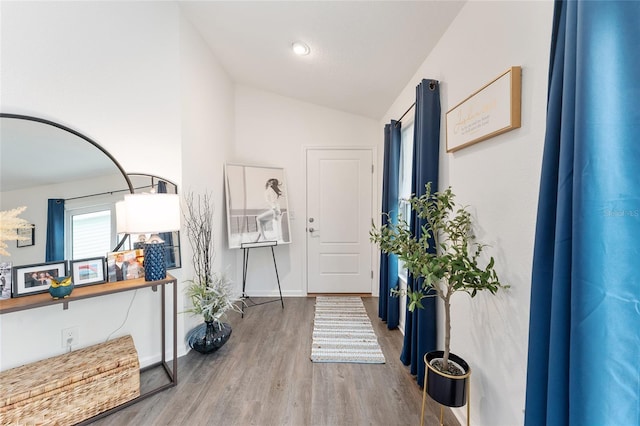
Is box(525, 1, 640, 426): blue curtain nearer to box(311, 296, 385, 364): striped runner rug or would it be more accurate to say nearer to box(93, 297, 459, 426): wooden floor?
box(93, 297, 459, 426): wooden floor

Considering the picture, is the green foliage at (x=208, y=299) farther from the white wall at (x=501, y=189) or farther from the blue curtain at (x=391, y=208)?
the white wall at (x=501, y=189)

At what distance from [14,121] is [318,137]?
9.11ft

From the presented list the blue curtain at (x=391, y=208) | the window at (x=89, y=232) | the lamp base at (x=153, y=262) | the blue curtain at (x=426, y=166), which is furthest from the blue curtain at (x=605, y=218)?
the window at (x=89, y=232)

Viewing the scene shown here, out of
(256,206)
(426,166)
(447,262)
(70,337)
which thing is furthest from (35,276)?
(426,166)

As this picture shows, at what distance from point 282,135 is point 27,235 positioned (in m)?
2.68

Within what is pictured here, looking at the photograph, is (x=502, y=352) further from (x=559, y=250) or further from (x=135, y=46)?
Answer: (x=135, y=46)

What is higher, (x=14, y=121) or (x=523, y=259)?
(x=14, y=121)

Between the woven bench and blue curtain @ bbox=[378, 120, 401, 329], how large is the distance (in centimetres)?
219

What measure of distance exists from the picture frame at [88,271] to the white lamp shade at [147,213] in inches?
11.2

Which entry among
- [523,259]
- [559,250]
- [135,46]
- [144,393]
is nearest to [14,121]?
[135,46]

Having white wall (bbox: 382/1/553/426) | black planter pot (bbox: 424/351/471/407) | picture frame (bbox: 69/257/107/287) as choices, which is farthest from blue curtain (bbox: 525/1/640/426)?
picture frame (bbox: 69/257/107/287)

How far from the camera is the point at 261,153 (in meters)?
3.61

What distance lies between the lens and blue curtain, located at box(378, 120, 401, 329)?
2.72 meters

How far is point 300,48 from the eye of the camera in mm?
2365
